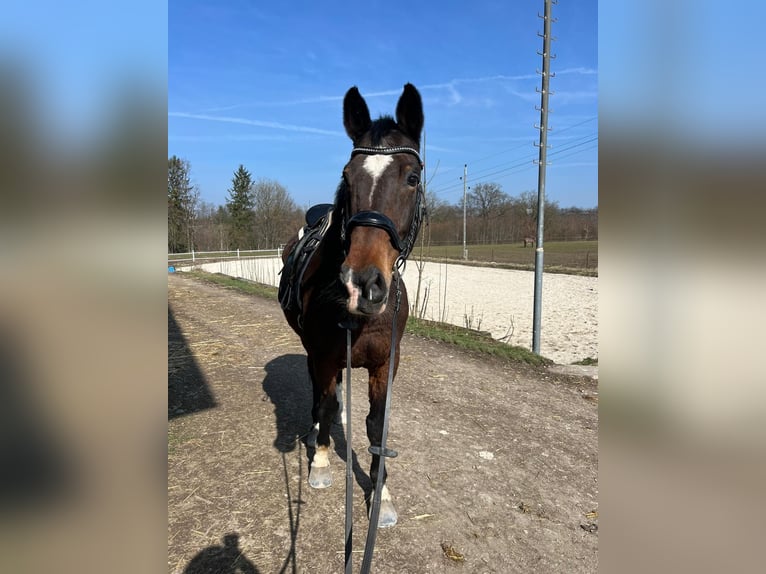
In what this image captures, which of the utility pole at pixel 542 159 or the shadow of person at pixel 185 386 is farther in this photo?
the utility pole at pixel 542 159

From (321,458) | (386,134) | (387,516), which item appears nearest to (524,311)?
(321,458)

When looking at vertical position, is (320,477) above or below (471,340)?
below

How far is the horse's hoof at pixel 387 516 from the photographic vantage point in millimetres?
2861

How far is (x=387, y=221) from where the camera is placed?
194cm

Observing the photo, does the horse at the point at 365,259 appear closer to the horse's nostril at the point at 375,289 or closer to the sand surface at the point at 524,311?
the horse's nostril at the point at 375,289

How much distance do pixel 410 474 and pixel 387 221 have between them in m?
2.51

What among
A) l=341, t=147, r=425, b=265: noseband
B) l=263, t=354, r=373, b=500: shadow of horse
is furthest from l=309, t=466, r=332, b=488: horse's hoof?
l=341, t=147, r=425, b=265: noseband

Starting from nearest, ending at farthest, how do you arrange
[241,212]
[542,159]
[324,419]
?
[324,419] → [542,159] → [241,212]

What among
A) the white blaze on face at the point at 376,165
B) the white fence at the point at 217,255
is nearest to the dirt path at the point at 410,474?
the white blaze on face at the point at 376,165

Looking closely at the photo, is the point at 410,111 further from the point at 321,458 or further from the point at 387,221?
the point at 321,458

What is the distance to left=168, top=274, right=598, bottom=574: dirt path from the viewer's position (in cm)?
265

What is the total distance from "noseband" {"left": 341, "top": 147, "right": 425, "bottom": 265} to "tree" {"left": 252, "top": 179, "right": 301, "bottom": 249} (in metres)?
33.9

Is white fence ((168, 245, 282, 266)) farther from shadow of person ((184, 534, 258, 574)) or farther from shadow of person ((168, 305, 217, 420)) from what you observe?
shadow of person ((184, 534, 258, 574))
